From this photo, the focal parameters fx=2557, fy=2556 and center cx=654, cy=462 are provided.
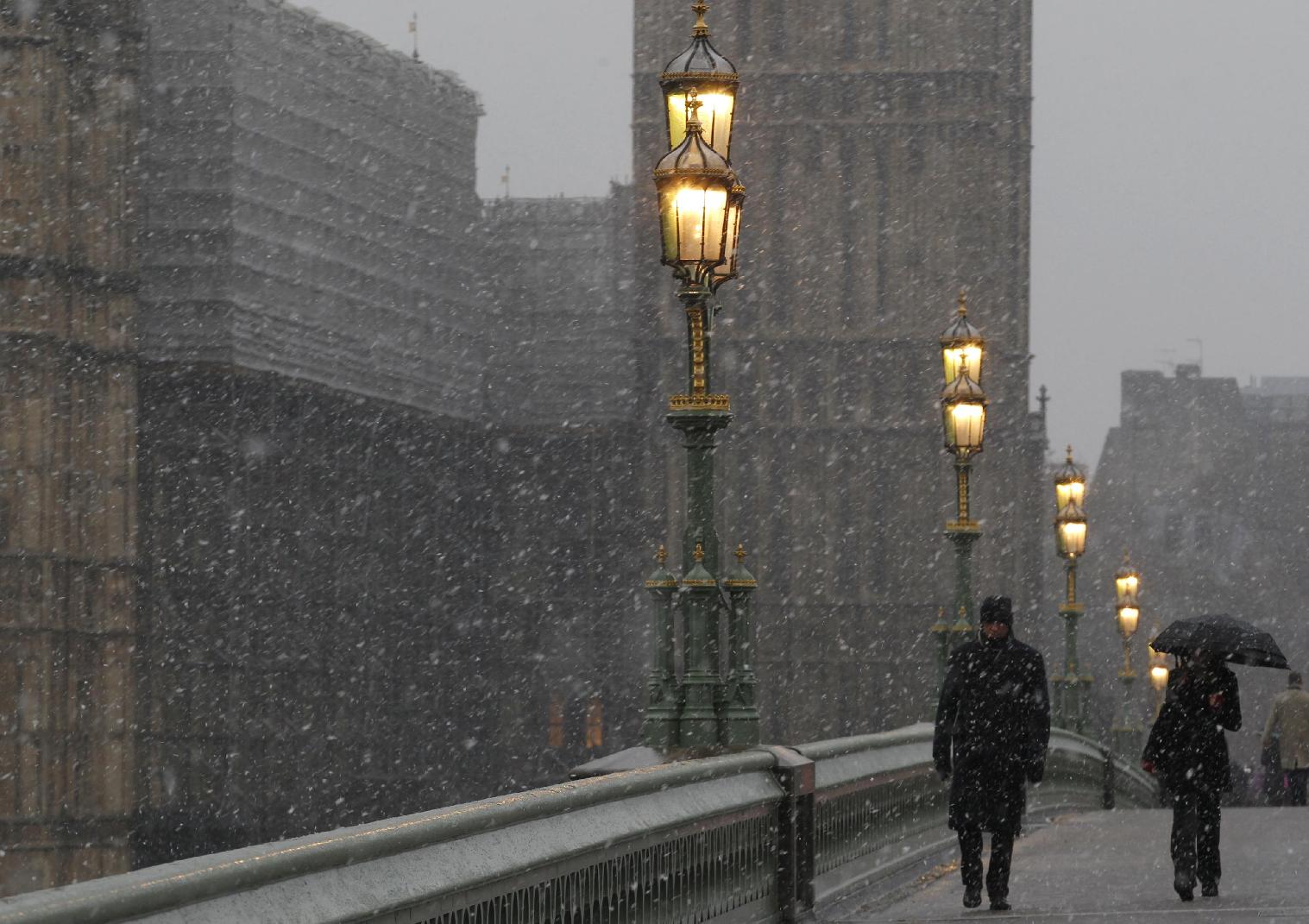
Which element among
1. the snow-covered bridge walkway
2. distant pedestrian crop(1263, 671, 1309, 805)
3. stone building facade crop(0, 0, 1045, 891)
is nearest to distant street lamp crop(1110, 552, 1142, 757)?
stone building facade crop(0, 0, 1045, 891)

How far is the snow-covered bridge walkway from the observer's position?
10.4m

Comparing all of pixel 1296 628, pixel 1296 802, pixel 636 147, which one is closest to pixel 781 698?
pixel 636 147

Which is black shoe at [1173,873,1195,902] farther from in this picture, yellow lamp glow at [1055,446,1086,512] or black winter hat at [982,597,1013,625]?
yellow lamp glow at [1055,446,1086,512]

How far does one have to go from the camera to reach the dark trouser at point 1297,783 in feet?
78.2

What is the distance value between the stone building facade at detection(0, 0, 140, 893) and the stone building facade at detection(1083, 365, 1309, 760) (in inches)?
1775

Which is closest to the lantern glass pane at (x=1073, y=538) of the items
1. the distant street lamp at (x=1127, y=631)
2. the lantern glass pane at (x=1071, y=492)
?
the lantern glass pane at (x=1071, y=492)

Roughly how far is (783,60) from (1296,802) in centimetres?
3470

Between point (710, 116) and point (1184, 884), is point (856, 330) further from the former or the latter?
point (1184, 884)

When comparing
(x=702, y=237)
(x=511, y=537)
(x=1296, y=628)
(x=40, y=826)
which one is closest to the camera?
(x=702, y=237)

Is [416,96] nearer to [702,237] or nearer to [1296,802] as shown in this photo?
[1296,802]

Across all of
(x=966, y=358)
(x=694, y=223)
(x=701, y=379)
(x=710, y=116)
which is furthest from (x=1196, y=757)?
(x=966, y=358)

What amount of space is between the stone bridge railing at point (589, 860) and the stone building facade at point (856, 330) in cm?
4315

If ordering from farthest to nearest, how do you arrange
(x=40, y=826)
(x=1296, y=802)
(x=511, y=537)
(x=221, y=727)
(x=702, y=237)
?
1. (x=511, y=537)
2. (x=221, y=727)
3. (x=40, y=826)
4. (x=1296, y=802)
5. (x=702, y=237)

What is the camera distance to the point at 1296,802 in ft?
→ 80.6
